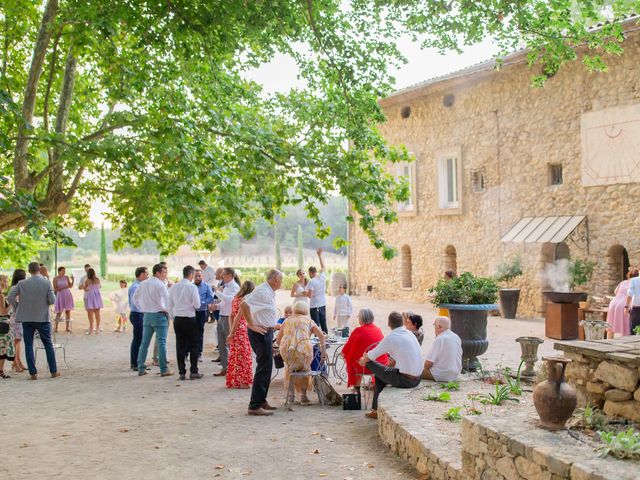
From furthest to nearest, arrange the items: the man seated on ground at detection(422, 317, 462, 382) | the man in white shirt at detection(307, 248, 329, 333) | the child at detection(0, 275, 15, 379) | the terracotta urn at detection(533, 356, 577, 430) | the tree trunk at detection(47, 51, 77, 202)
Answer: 1. the man in white shirt at detection(307, 248, 329, 333)
2. the tree trunk at detection(47, 51, 77, 202)
3. the child at detection(0, 275, 15, 379)
4. the man seated on ground at detection(422, 317, 462, 382)
5. the terracotta urn at detection(533, 356, 577, 430)

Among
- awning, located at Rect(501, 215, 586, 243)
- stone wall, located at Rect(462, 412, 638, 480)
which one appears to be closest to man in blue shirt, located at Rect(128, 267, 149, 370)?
stone wall, located at Rect(462, 412, 638, 480)

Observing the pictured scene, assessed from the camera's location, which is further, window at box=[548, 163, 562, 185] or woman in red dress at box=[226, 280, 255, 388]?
window at box=[548, 163, 562, 185]

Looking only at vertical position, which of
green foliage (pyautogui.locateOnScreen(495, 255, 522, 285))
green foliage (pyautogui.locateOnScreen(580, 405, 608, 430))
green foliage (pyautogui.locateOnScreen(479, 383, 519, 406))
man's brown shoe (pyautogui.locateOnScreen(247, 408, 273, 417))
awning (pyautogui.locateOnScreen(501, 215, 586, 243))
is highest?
awning (pyautogui.locateOnScreen(501, 215, 586, 243))

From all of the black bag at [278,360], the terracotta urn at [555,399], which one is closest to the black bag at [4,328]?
the black bag at [278,360]

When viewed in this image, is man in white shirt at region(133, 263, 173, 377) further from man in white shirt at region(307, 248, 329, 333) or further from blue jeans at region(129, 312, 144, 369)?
man in white shirt at region(307, 248, 329, 333)

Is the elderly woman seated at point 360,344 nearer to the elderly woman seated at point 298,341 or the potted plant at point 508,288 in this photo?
the elderly woman seated at point 298,341

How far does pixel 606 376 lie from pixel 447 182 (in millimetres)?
17660

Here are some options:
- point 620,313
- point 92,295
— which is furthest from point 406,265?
point 620,313

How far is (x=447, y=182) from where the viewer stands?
22.5 metres

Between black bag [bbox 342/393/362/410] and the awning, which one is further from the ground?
the awning

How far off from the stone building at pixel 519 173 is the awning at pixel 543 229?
0.04m

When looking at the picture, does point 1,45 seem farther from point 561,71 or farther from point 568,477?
point 561,71

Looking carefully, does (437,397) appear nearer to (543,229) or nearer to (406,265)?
(543,229)

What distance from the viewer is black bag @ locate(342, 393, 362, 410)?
26.0 ft
